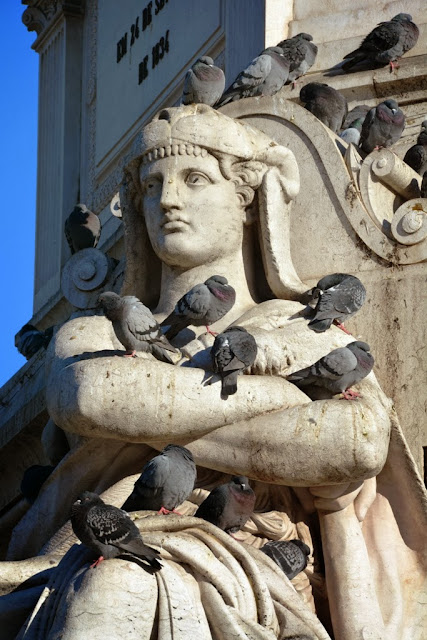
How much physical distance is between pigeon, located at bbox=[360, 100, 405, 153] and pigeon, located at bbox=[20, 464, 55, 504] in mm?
3015

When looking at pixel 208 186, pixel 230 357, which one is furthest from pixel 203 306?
pixel 208 186

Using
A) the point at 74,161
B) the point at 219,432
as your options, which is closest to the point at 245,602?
the point at 219,432

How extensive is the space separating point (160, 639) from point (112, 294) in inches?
111

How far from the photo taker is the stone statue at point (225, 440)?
36.7 feet

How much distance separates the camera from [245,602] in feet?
37.0

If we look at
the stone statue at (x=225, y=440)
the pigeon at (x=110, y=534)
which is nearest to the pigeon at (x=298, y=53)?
the stone statue at (x=225, y=440)

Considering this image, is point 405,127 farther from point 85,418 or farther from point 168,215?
point 85,418

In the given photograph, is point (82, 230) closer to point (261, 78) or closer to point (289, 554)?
Result: point (261, 78)

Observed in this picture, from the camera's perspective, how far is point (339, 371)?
12430 mm

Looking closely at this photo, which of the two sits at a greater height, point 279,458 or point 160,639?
point 279,458

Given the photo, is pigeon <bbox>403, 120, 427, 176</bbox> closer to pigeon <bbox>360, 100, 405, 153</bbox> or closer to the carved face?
pigeon <bbox>360, 100, 405, 153</bbox>

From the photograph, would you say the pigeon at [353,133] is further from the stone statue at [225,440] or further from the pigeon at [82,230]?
the pigeon at [82,230]

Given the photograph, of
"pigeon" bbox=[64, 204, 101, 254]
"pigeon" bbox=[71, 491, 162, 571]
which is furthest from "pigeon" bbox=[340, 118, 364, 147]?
"pigeon" bbox=[71, 491, 162, 571]

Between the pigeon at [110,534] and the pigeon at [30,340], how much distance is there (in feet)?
16.1
